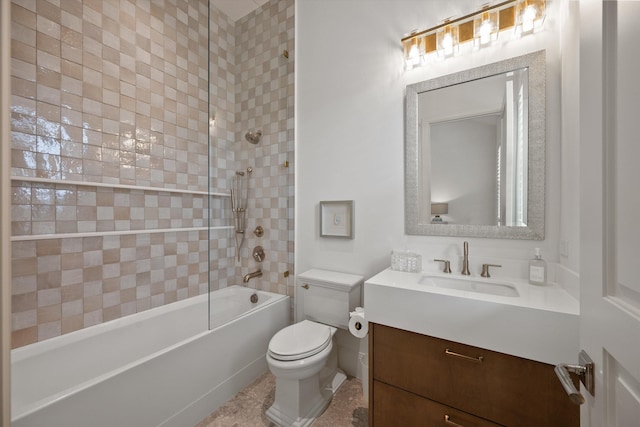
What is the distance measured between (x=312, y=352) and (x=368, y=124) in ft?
5.06

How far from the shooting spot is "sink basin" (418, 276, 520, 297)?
1.29 m

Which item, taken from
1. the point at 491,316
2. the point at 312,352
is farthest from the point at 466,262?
the point at 312,352

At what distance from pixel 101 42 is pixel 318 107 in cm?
155

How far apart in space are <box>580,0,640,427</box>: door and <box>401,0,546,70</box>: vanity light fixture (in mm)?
1043

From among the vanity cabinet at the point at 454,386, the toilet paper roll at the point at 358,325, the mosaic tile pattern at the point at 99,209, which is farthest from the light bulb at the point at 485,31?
the mosaic tile pattern at the point at 99,209

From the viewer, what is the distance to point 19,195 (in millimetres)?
1409

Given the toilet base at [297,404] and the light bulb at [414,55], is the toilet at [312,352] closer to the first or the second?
the toilet base at [297,404]

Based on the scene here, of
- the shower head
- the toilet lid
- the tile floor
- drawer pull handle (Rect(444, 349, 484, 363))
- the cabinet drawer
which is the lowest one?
the tile floor

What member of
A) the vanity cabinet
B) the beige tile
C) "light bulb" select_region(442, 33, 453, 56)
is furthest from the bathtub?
"light bulb" select_region(442, 33, 453, 56)

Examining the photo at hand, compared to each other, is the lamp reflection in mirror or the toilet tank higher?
the lamp reflection in mirror

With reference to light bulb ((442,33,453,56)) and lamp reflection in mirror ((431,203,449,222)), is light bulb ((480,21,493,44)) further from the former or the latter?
lamp reflection in mirror ((431,203,449,222))

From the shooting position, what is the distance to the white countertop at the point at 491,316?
0.91 meters

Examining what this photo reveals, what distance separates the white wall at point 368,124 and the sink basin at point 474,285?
0.37ft

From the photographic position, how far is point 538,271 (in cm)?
125
